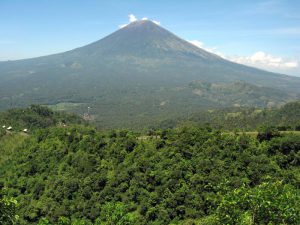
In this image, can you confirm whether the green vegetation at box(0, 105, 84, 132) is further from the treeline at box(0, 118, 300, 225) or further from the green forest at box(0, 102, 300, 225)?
the treeline at box(0, 118, 300, 225)

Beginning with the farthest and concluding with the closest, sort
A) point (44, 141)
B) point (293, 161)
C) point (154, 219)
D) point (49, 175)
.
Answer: point (44, 141) < point (49, 175) < point (293, 161) < point (154, 219)

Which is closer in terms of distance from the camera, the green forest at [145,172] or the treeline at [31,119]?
the green forest at [145,172]

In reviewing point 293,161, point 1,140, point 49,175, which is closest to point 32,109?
point 1,140

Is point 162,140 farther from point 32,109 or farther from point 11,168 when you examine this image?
point 32,109

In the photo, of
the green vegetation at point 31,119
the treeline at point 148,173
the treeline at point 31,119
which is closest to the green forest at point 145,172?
the treeline at point 148,173

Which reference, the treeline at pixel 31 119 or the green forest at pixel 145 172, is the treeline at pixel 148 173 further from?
the treeline at pixel 31 119

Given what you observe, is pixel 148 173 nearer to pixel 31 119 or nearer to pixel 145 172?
pixel 145 172

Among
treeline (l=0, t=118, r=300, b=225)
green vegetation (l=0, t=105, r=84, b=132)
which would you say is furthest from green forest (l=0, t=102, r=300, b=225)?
green vegetation (l=0, t=105, r=84, b=132)

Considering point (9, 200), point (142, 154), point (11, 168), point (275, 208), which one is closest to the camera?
point (9, 200)

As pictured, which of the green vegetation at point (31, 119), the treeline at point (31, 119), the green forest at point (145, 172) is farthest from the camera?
the green vegetation at point (31, 119)
